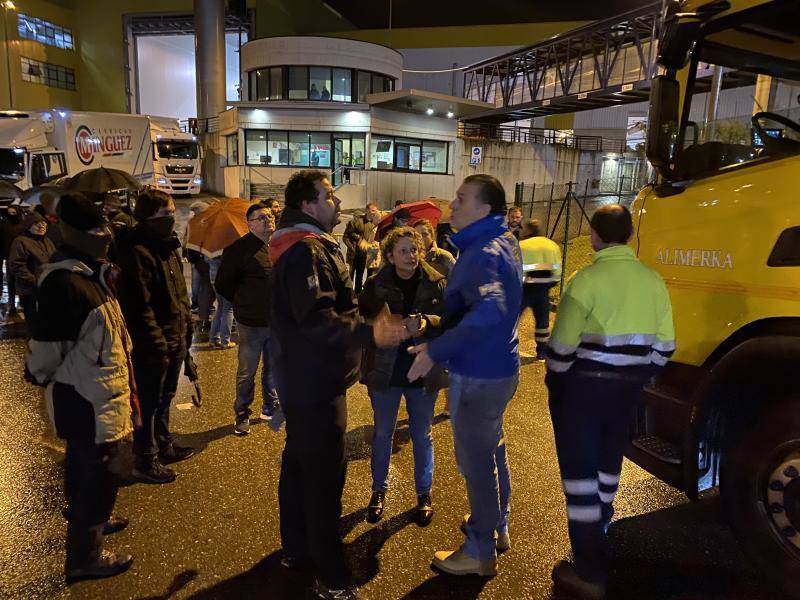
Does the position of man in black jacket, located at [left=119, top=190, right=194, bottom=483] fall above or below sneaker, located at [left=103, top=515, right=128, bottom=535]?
above

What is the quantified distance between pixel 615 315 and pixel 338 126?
29.6 meters

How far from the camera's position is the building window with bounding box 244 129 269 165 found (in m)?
31.3

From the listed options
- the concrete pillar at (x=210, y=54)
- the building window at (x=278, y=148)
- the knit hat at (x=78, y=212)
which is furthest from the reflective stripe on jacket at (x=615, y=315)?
the concrete pillar at (x=210, y=54)

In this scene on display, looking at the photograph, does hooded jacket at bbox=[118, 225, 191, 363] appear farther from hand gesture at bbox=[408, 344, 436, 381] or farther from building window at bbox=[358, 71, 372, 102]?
building window at bbox=[358, 71, 372, 102]

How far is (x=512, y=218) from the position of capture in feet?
27.2

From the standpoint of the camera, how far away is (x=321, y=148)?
1225 inches

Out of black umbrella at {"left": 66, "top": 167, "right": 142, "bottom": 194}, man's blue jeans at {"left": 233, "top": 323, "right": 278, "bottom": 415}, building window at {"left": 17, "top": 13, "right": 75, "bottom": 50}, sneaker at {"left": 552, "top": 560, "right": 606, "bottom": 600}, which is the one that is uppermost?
building window at {"left": 17, "top": 13, "right": 75, "bottom": 50}

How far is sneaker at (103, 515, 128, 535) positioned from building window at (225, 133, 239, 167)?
30695mm

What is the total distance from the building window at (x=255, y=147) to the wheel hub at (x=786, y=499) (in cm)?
3143

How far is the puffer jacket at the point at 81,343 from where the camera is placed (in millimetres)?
2770

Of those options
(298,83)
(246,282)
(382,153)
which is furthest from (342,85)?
(246,282)

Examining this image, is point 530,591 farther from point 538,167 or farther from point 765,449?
point 538,167

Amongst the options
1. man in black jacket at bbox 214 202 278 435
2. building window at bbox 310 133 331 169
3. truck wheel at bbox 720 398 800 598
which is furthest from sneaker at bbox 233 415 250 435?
building window at bbox 310 133 331 169

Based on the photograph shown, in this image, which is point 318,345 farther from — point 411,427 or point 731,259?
point 731,259
